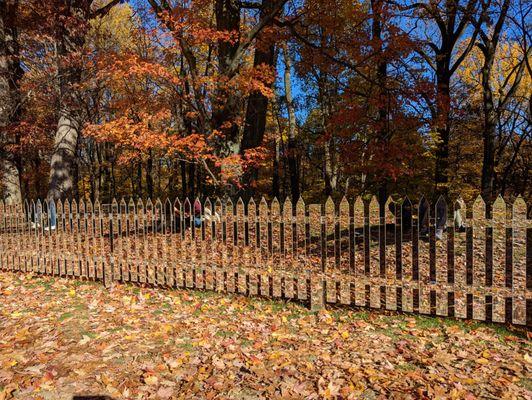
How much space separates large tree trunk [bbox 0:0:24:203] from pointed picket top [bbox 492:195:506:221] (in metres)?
13.5

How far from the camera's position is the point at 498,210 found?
5.01 meters

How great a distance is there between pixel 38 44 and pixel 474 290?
1591 cm

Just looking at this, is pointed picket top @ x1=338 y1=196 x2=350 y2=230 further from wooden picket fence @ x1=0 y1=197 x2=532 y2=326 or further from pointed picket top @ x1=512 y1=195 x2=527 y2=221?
pointed picket top @ x1=512 y1=195 x2=527 y2=221

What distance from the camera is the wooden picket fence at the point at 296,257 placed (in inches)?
202

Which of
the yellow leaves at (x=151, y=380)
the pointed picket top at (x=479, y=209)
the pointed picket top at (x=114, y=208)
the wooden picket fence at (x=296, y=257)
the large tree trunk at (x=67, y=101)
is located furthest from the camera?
the large tree trunk at (x=67, y=101)

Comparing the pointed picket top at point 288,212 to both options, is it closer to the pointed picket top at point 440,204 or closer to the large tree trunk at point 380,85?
the pointed picket top at point 440,204

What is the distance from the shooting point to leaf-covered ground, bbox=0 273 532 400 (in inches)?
152

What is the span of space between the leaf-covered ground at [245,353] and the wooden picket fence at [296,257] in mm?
358

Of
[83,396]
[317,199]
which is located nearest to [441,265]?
[83,396]

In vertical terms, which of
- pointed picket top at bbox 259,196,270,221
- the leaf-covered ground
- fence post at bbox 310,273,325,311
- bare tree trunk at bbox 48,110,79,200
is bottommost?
the leaf-covered ground

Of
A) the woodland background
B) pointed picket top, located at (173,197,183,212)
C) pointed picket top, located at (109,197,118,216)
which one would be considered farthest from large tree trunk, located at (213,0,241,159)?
pointed picket top, located at (109,197,118,216)

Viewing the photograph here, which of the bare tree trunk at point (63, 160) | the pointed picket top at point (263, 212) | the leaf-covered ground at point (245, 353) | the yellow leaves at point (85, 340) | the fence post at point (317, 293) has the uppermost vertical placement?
the bare tree trunk at point (63, 160)

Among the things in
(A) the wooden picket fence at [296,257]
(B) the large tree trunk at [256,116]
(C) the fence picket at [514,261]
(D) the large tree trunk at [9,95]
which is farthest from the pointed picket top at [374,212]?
(D) the large tree trunk at [9,95]

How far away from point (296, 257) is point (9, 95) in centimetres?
1177
